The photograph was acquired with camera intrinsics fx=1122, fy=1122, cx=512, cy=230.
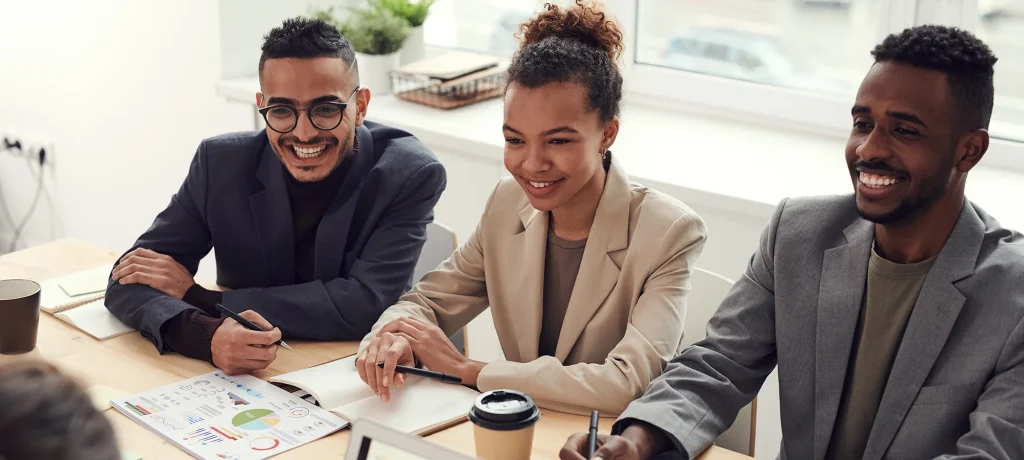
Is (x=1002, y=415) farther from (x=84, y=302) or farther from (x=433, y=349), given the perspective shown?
(x=84, y=302)

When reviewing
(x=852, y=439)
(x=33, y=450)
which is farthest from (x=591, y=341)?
(x=33, y=450)

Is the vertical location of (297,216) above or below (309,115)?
below

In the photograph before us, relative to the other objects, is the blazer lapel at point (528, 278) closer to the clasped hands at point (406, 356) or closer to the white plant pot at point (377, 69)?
the clasped hands at point (406, 356)

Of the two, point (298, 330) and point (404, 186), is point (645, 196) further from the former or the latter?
point (298, 330)

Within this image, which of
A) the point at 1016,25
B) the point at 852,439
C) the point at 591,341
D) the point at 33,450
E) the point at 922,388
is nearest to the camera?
the point at 33,450

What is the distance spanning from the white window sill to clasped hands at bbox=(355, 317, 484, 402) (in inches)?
29.4

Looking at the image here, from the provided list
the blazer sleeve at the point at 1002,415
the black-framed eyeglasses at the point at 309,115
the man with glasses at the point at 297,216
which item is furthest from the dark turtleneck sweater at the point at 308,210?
the blazer sleeve at the point at 1002,415

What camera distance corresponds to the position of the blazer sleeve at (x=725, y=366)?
5.50 ft

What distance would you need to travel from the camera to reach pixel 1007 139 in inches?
113

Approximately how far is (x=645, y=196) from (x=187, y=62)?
226cm

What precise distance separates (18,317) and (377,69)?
6.03ft

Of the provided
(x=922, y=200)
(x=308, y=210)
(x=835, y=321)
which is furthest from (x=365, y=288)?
(x=922, y=200)

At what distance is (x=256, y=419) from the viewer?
171 cm

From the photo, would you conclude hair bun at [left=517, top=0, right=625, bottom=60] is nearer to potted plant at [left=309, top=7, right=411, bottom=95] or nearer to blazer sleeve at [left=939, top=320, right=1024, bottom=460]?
blazer sleeve at [left=939, top=320, right=1024, bottom=460]
